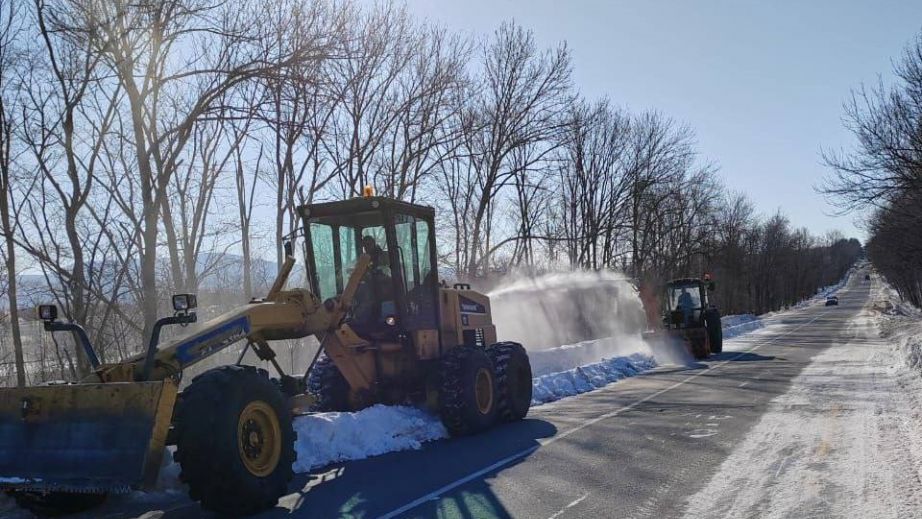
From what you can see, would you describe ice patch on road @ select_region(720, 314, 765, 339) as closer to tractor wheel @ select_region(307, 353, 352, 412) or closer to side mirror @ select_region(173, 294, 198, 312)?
tractor wheel @ select_region(307, 353, 352, 412)

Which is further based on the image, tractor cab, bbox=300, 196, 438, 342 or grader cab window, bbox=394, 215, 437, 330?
grader cab window, bbox=394, 215, 437, 330

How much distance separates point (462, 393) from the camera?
10625mm

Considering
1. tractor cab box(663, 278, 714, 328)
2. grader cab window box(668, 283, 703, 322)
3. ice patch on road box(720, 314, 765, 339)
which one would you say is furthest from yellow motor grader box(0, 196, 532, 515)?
ice patch on road box(720, 314, 765, 339)

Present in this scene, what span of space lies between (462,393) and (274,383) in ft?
10.8

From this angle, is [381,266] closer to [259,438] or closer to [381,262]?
[381,262]

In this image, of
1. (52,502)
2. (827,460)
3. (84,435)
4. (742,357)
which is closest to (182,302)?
(84,435)

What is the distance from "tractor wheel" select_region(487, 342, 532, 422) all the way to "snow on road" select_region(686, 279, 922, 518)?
3585 millimetres

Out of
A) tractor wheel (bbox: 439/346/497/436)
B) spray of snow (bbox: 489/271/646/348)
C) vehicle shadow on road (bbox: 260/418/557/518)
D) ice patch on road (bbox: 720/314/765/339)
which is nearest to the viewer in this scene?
vehicle shadow on road (bbox: 260/418/557/518)

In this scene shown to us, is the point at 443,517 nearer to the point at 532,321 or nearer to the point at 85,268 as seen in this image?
the point at 85,268

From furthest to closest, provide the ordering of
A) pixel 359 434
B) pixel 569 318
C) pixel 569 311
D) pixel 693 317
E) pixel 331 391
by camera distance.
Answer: pixel 569 318
pixel 569 311
pixel 693 317
pixel 331 391
pixel 359 434

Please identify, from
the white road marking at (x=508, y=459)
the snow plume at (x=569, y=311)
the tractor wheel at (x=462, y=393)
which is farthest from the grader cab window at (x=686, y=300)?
the tractor wheel at (x=462, y=393)

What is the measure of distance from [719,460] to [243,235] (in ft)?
68.8

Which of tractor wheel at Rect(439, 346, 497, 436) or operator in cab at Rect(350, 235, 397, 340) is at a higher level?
operator in cab at Rect(350, 235, 397, 340)

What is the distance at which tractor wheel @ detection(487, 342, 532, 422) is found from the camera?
11.9 metres
